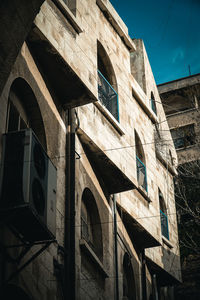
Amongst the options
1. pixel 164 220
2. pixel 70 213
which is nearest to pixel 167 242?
pixel 164 220

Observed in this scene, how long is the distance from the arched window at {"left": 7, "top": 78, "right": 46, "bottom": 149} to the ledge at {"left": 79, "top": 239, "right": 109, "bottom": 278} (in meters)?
2.17

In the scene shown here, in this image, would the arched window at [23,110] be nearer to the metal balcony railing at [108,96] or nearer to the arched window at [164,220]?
the metal balcony railing at [108,96]

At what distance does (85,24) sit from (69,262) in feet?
18.7

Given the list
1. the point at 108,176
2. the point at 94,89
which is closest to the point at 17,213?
the point at 94,89

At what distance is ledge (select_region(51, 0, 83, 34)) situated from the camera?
11.3 metres

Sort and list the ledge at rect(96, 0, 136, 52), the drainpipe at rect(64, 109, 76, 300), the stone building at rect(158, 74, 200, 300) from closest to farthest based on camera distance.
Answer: the drainpipe at rect(64, 109, 76, 300) < the ledge at rect(96, 0, 136, 52) < the stone building at rect(158, 74, 200, 300)

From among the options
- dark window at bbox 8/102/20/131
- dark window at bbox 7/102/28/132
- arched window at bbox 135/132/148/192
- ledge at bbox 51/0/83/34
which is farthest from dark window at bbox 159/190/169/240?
dark window at bbox 8/102/20/131

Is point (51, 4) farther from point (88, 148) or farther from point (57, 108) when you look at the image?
point (88, 148)

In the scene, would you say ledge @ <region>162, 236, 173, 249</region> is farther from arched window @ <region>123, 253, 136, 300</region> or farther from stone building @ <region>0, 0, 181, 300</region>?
arched window @ <region>123, 253, 136, 300</region>

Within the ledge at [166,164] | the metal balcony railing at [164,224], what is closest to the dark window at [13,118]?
the metal balcony railing at [164,224]

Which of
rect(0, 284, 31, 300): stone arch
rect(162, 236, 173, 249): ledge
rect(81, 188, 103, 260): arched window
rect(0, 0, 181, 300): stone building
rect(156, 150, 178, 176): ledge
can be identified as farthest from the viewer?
rect(156, 150, 178, 176): ledge

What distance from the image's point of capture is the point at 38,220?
806 centimetres

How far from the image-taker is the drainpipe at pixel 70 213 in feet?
33.2

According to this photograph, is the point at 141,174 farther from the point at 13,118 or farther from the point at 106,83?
the point at 13,118
